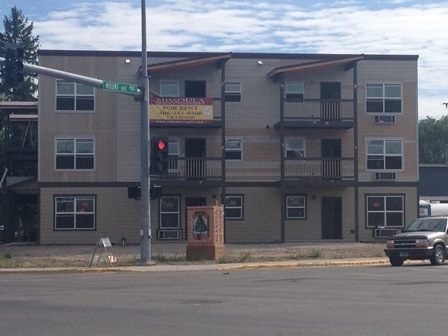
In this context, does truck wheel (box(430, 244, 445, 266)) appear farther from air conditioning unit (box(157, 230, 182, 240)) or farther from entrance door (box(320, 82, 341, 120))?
air conditioning unit (box(157, 230, 182, 240))

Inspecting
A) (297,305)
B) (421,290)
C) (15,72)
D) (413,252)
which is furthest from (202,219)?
(297,305)

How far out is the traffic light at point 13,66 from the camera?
2395 cm

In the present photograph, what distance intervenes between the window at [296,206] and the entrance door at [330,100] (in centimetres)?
467

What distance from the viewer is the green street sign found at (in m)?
29.0

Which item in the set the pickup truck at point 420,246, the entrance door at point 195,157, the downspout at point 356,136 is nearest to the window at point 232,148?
the entrance door at point 195,157

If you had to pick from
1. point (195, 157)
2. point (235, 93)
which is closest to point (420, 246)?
point (195, 157)

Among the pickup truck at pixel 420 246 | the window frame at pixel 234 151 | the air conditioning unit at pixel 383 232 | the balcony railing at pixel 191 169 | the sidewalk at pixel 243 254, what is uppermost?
the window frame at pixel 234 151

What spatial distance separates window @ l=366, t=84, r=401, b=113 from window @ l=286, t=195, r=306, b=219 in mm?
6116

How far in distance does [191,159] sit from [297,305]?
2934 cm

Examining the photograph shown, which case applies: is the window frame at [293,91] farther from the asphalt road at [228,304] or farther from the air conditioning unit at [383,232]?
the asphalt road at [228,304]

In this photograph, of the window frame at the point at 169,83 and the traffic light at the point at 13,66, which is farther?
the window frame at the point at 169,83

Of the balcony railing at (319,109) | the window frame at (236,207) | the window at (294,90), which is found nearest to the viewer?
the balcony railing at (319,109)

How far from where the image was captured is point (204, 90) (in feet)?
155

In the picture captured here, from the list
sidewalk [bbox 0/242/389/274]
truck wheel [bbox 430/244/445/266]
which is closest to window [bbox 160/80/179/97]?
sidewalk [bbox 0/242/389/274]
